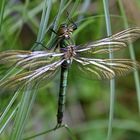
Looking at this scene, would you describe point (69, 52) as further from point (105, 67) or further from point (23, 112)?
point (23, 112)

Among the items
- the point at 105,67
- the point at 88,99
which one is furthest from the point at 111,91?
the point at 88,99

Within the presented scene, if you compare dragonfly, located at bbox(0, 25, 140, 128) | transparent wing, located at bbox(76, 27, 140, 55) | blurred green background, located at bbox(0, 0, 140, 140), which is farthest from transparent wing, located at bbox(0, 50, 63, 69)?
blurred green background, located at bbox(0, 0, 140, 140)

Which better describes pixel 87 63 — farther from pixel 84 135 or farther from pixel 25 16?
pixel 84 135

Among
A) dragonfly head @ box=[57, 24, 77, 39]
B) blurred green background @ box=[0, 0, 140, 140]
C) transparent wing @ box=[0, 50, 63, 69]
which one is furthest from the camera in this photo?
blurred green background @ box=[0, 0, 140, 140]

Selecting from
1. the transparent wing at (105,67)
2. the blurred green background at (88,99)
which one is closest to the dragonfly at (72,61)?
the transparent wing at (105,67)

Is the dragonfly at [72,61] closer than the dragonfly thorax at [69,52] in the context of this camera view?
Yes

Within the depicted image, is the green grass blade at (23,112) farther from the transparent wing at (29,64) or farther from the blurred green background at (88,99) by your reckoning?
the blurred green background at (88,99)

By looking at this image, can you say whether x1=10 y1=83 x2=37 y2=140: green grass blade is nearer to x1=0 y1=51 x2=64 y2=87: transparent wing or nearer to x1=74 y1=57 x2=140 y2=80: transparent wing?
x1=0 y1=51 x2=64 y2=87: transparent wing
